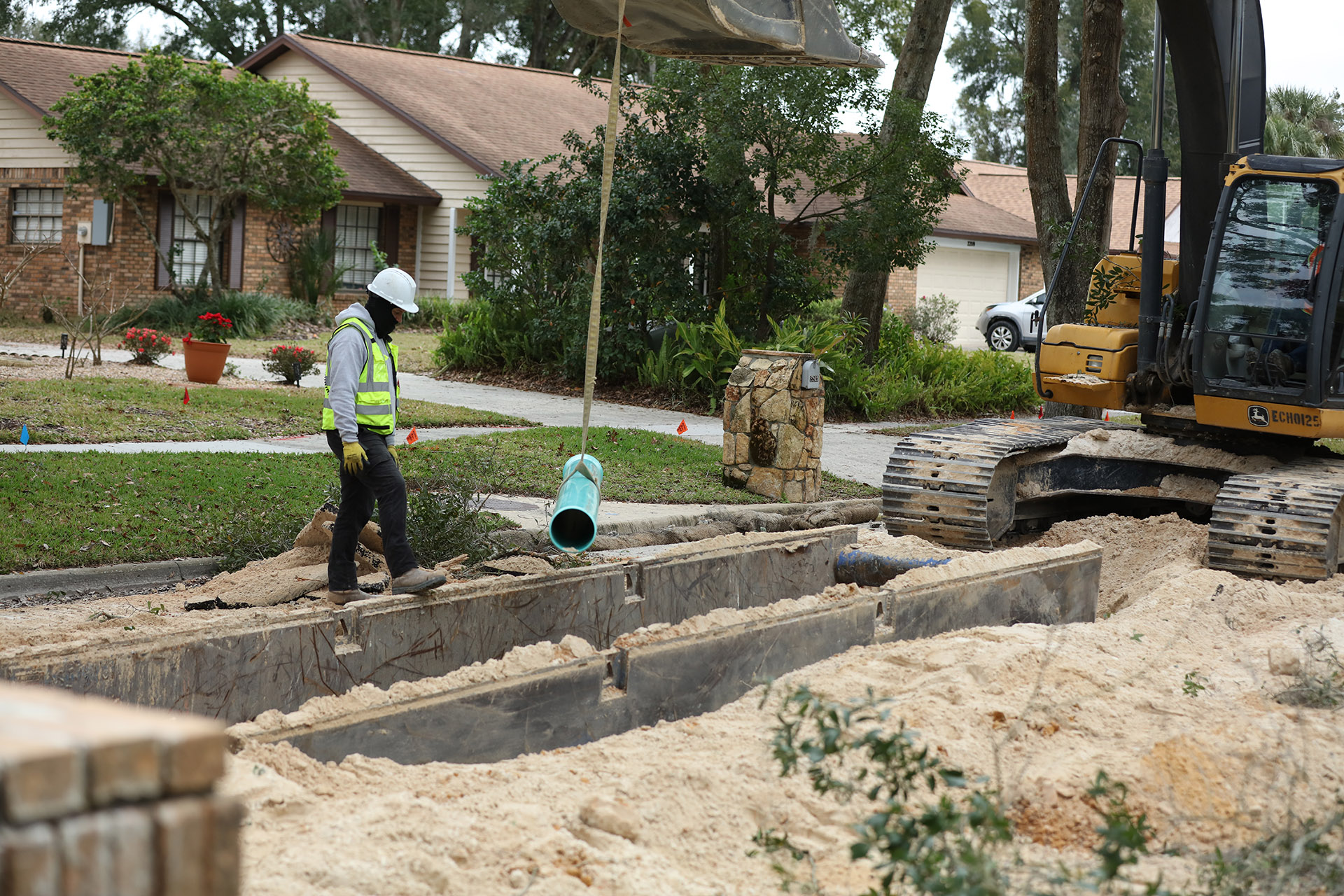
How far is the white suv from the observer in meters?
30.3

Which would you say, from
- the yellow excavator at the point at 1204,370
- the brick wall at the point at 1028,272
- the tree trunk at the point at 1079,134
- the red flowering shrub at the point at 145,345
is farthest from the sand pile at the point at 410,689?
the brick wall at the point at 1028,272

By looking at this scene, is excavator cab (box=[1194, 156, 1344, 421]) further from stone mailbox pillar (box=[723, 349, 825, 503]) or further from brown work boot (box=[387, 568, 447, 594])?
brown work boot (box=[387, 568, 447, 594])

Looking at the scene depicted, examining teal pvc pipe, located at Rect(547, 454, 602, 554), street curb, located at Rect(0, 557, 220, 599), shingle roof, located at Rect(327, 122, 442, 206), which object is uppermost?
shingle roof, located at Rect(327, 122, 442, 206)

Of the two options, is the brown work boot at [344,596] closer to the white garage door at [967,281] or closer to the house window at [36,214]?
the house window at [36,214]

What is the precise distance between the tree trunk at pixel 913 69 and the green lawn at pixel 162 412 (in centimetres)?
598

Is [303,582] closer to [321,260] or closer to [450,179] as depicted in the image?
[321,260]

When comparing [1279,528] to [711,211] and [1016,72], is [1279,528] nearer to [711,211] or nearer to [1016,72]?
[711,211]

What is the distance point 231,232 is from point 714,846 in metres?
24.8

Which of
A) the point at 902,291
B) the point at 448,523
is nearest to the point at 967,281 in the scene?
the point at 902,291

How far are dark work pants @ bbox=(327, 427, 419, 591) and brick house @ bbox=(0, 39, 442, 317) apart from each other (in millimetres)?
20039

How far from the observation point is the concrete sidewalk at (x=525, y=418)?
1183 cm

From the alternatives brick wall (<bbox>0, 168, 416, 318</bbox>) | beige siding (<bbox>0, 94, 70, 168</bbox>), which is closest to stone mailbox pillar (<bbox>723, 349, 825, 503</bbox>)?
brick wall (<bbox>0, 168, 416, 318</bbox>)

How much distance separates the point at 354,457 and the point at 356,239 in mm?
23369

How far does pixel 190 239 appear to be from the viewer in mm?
26266
